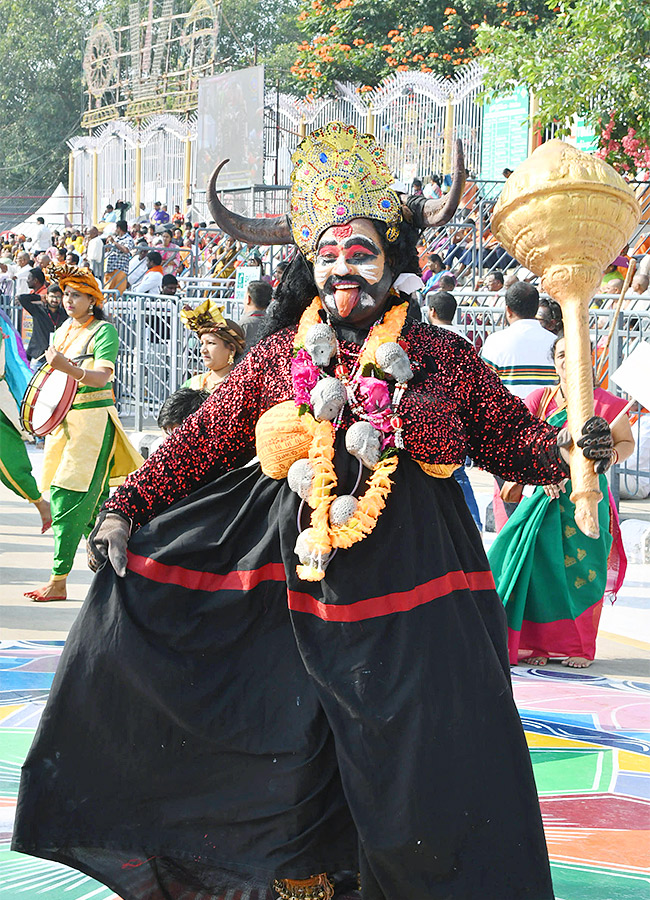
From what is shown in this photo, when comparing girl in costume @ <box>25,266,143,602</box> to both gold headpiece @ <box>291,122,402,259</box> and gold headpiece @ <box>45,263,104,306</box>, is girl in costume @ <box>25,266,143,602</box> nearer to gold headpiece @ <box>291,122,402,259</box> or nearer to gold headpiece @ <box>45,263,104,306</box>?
gold headpiece @ <box>45,263,104,306</box>

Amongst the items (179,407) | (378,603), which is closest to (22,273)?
(179,407)

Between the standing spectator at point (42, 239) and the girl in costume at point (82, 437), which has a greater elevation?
the standing spectator at point (42, 239)

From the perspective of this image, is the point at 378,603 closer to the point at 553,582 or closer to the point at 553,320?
the point at 553,582

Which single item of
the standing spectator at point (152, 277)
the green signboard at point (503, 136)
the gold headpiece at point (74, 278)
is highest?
the green signboard at point (503, 136)

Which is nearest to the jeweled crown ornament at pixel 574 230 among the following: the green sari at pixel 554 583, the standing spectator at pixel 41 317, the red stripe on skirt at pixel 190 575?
the red stripe on skirt at pixel 190 575

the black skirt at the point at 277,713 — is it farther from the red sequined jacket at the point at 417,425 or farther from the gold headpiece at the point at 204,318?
the gold headpiece at the point at 204,318

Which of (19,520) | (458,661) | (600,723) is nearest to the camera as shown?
(458,661)

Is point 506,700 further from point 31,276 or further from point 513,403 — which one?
point 31,276

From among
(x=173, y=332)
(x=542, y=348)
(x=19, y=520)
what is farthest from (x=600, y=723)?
(x=173, y=332)

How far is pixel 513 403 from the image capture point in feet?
10.8

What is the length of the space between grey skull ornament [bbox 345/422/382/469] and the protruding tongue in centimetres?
34

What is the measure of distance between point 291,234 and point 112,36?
53041mm

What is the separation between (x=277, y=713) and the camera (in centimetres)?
308

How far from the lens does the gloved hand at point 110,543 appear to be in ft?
10.5
